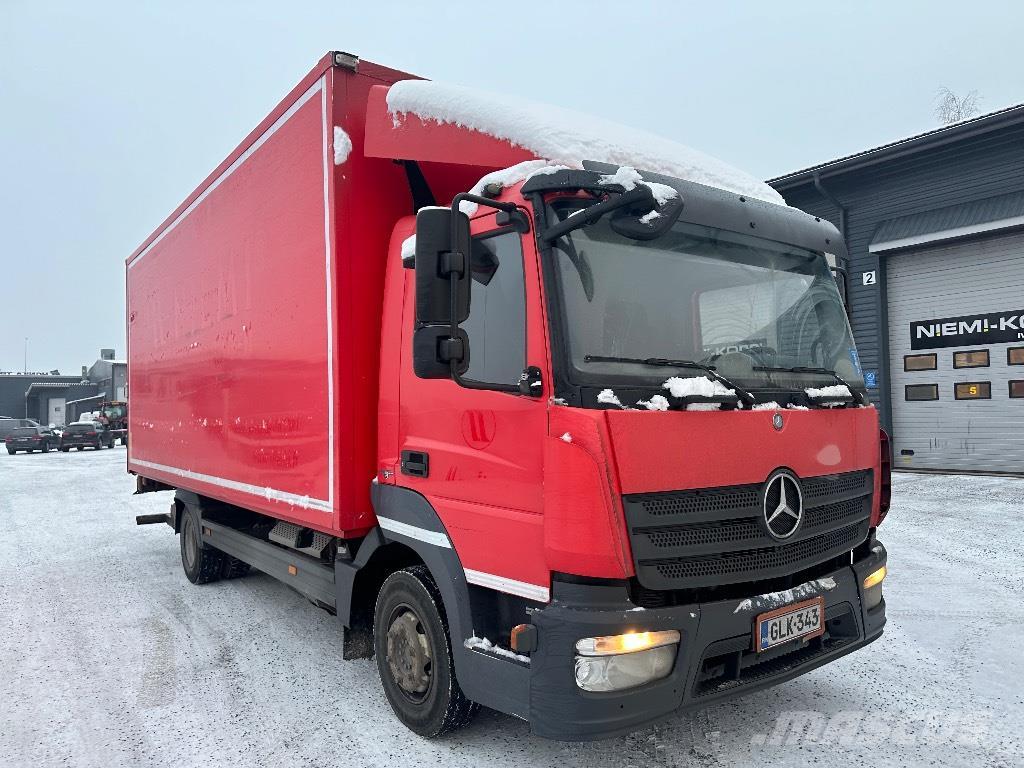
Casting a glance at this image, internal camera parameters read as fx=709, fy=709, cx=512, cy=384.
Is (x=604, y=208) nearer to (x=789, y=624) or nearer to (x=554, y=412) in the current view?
(x=554, y=412)

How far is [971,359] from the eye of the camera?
477 inches

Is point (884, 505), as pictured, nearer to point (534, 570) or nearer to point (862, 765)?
point (862, 765)

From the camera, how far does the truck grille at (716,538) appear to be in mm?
2561

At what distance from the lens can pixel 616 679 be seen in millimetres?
2518

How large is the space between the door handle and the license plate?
60.9 inches

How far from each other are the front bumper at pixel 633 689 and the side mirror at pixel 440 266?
111 cm

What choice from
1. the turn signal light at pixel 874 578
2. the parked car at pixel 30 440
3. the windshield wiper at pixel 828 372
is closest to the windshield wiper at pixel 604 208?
the windshield wiper at pixel 828 372

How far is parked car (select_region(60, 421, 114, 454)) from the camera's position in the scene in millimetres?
30564

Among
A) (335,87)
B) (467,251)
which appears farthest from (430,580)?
(335,87)

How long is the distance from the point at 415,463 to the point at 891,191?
1269 cm

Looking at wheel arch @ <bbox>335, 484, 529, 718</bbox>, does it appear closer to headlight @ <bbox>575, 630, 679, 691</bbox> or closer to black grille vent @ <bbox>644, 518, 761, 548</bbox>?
headlight @ <bbox>575, 630, 679, 691</bbox>

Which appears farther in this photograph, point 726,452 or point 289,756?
point 289,756

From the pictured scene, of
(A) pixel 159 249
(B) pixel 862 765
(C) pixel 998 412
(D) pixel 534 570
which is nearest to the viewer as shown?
(D) pixel 534 570

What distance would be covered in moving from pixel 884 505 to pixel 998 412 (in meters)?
10.2
